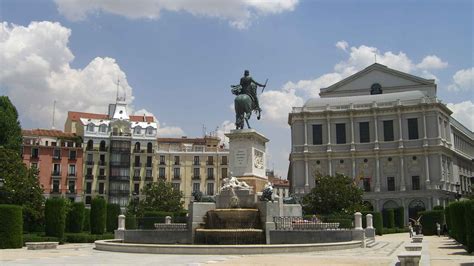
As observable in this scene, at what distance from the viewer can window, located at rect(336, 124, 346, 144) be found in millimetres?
97062

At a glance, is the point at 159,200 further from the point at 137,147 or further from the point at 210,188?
the point at 210,188

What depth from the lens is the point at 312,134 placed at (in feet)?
323

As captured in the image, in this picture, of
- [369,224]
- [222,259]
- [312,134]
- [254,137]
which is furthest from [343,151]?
[222,259]

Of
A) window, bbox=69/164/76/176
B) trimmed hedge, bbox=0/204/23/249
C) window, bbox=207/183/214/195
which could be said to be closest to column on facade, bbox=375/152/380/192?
window, bbox=207/183/214/195

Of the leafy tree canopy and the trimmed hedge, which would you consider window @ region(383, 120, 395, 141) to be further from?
the trimmed hedge

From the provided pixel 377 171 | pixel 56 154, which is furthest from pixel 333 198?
pixel 56 154

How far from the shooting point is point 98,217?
4566 cm

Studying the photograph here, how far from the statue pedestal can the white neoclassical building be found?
6429cm

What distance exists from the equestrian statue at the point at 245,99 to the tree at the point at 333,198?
34277 mm

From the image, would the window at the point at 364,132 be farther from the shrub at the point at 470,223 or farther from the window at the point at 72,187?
the shrub at the point at 470,223

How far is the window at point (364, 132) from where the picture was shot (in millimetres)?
96000

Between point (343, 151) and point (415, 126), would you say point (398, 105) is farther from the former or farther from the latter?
point (343, 151)

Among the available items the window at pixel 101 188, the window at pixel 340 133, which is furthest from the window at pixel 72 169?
the window at pixel 340 133

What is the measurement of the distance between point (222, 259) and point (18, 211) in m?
15.6
